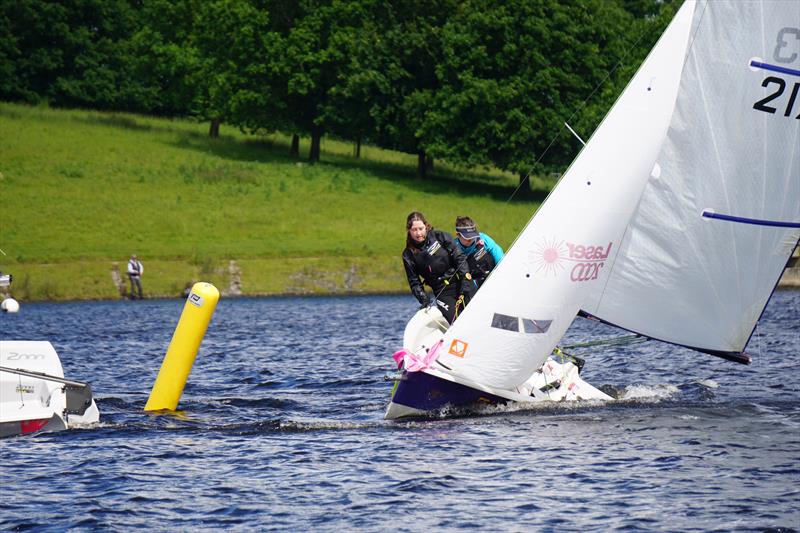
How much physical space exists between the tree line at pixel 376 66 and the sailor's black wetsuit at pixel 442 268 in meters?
58.1

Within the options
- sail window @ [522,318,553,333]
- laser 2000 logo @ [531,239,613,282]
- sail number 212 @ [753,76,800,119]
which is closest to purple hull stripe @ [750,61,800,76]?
sail number 212 @ [753,76,800,119]

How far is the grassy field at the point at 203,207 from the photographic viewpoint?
5925 centimetres

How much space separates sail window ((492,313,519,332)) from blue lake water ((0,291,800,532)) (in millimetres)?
1442

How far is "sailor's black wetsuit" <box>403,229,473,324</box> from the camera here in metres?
19.4

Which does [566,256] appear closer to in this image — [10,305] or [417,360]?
[417,360]

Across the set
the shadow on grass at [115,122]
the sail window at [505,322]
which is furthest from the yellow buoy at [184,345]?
the shadow on grass at [115,122]

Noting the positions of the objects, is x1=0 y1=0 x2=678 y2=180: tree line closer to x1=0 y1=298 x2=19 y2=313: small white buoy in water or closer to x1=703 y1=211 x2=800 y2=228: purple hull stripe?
x1=703 y1=211 x2=800 y2=228: purple hull stripe

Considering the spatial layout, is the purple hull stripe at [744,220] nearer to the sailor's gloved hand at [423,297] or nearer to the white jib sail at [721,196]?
the white jib sail at [721,196]

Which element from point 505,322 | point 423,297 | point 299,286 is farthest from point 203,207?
point 505,322

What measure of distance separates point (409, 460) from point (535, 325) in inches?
142

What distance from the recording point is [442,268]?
19.6 meters

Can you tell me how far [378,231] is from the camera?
6919cm

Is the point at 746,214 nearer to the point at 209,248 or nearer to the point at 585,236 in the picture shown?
the point at 585,236

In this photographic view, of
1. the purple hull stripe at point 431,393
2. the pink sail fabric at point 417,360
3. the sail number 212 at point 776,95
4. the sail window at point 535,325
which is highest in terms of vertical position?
the sail number 212 at point 776,95
